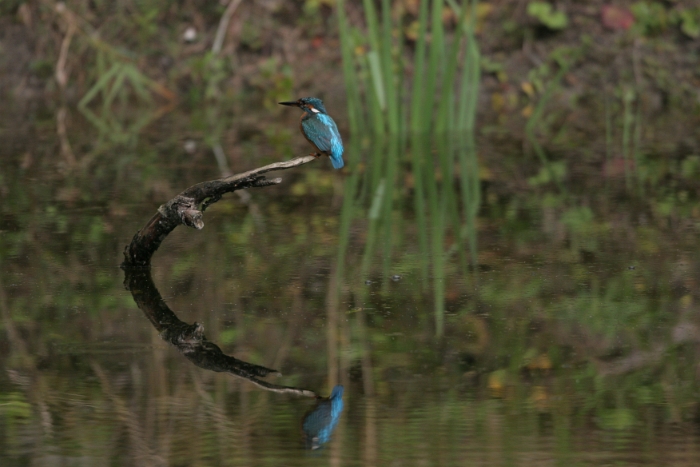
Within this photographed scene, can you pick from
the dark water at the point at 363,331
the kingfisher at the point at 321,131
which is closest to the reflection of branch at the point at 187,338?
the dark water at the point at 363,331

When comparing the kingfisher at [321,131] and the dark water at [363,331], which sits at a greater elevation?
the kingfisher at [321,131]

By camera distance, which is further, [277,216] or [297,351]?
[277,216]

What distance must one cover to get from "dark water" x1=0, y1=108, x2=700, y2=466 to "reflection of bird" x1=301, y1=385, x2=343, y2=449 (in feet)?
0.05

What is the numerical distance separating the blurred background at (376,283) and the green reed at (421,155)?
0.6 inches

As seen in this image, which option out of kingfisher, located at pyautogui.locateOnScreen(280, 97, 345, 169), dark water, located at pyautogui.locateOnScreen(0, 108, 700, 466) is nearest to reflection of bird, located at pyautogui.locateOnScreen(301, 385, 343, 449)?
dark water, located at pyautogui.locateOnScreen(0, 108, 700, 466)

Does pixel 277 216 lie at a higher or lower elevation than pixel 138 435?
higher

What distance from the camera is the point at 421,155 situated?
4430mm

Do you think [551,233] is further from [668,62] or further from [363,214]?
[668,62]

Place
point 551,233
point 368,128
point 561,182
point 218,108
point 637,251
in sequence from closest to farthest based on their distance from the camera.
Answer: point 637,251 < point 551,233 < point 561,182 < point 368,128 < point 218,108

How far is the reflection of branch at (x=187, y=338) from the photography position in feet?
5.87

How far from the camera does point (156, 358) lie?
1.88 meters

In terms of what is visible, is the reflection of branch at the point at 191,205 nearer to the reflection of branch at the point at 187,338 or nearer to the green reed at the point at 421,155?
the reflection of branch at the point at 187,338

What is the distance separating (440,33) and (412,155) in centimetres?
56

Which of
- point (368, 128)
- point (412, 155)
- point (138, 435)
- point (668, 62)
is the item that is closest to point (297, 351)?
point (138, 435)
